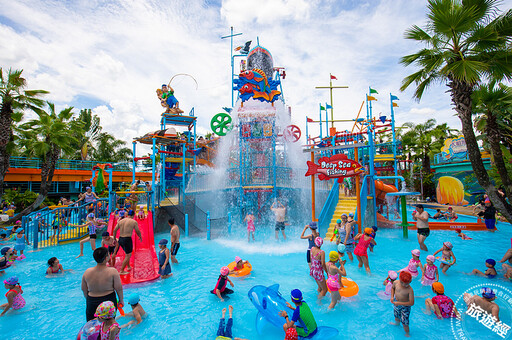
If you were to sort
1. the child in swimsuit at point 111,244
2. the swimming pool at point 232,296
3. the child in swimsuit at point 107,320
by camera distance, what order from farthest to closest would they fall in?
the child in swimsuit at point 111,244 < the swimming pool at point 232,296 < the child in swimsuit at point 107,320

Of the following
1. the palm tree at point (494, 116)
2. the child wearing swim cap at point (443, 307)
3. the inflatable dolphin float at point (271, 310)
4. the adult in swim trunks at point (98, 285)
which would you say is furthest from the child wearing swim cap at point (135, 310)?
the palm tree at point (494, 116)

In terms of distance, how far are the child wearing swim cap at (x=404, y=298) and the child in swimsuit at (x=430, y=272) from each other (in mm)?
2285

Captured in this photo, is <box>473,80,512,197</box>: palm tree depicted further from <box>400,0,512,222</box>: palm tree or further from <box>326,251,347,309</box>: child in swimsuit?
<box>326,251,347,309</box>: child in swimsuit

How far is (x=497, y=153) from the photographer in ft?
26.3

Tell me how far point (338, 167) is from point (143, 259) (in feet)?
28.0

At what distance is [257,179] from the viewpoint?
16719mm

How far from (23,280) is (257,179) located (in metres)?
11.6

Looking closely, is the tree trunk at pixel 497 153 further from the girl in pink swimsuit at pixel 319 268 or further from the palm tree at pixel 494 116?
the girl in pink swimsuit at pixel 319 268

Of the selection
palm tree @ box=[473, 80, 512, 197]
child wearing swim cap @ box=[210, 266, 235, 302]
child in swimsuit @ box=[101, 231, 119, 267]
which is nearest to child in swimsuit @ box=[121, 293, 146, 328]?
child wearing swim cap @ box=[210, 266, 235, 302]

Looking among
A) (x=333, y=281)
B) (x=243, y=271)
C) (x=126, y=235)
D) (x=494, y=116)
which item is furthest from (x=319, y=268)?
(x=494, y=116)

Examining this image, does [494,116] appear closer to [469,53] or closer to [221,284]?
[469,53]

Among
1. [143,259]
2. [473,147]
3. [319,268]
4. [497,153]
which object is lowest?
[143,259]

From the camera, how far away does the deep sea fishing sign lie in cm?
1146

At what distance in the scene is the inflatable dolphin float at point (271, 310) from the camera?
15.3ft
